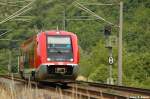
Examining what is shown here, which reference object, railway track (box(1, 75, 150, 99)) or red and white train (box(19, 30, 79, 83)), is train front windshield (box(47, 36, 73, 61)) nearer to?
red and white train (box(19, 30, 79, 83))

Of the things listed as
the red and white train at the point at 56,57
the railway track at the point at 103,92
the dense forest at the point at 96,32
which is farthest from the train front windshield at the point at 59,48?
the dense forest at the point at 96,32

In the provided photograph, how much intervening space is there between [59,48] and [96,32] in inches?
2172

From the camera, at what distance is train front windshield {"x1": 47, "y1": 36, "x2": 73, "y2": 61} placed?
2595 cm

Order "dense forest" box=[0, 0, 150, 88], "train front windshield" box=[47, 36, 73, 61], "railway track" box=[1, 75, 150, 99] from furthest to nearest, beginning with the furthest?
"dense forest" box=[0, 0, 150, 88] < "train front windshield" box=[47, 36, 73, 61] < "railway track" box=[1, 75, 150, 99]

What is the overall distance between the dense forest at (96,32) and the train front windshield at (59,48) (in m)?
17.5

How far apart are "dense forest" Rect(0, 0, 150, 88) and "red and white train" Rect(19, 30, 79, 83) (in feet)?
57.3

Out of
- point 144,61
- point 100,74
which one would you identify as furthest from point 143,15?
point 100,74

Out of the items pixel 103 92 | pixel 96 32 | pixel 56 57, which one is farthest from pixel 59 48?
pixel 96 32

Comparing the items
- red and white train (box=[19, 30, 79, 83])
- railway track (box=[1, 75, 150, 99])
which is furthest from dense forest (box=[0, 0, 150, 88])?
railway track (box=[1, 75, 150, 99])

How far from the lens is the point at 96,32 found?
81188 millimetres

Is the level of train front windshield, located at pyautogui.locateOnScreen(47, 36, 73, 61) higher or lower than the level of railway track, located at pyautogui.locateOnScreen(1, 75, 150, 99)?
higher

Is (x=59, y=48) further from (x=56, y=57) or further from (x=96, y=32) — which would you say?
(x=96, y=32)

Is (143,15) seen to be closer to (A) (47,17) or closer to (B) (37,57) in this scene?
(A) (47,17)

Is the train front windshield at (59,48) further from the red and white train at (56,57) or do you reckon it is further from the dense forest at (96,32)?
the dense forest at (96,32)
